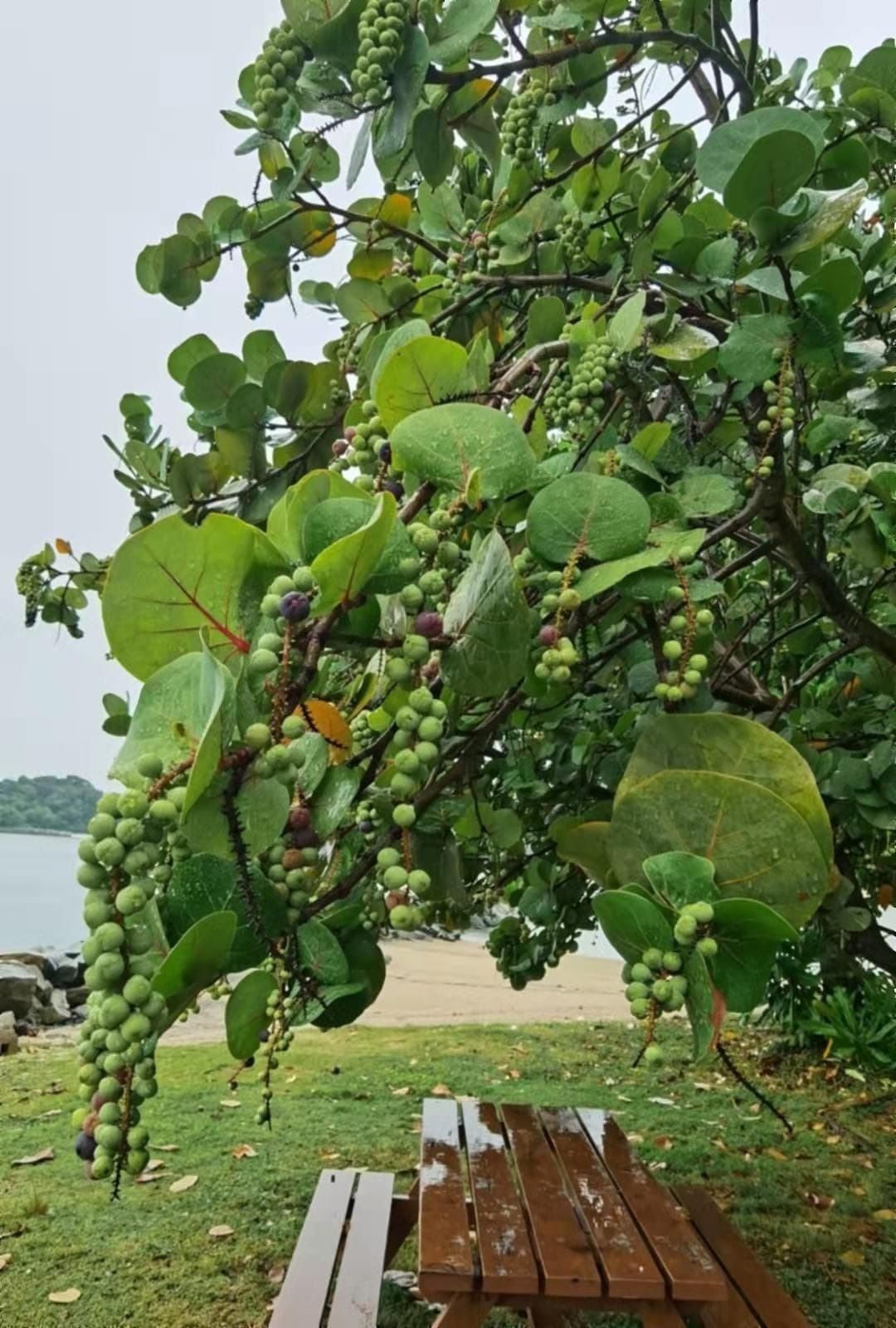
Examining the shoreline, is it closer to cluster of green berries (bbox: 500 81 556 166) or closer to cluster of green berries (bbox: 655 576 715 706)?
cluster of green berries (bbox: 500 81 556 166)

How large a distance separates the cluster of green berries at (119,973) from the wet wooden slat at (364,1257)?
73.7 inches

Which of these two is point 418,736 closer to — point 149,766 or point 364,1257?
point 149,766

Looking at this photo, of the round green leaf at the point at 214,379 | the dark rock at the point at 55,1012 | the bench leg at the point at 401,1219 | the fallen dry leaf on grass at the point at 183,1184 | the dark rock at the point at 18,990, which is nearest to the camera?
the round green leaf at the point at 214,379

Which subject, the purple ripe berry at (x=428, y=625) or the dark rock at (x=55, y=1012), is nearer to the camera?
the purple ripe berry at (x=428, y=625)

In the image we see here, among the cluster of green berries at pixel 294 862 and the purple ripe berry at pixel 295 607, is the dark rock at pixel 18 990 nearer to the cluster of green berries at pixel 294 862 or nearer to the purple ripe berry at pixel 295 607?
the cluster of green berries at pixel 294 862

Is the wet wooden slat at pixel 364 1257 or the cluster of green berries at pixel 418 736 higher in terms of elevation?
the cluster of green berries at pixel 418 736

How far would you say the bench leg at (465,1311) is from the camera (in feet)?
5.67

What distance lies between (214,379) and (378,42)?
1.39 ft

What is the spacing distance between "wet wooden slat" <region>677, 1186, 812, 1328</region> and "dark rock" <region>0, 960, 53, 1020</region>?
4532 millimetres

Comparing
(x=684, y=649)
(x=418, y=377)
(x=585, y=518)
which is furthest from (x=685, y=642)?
(x=418, y=377)

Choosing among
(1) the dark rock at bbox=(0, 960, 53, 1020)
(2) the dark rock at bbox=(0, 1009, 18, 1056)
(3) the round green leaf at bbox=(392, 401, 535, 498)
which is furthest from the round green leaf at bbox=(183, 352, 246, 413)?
(1) the dark rock at bbox=(0, 960, 53, 1020)

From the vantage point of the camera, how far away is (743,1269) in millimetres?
2020

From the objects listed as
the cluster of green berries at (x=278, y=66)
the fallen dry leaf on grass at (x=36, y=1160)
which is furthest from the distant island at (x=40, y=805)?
the cluster of green berries at (x=278, y=66)

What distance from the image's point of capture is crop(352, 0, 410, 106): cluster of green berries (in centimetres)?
77
